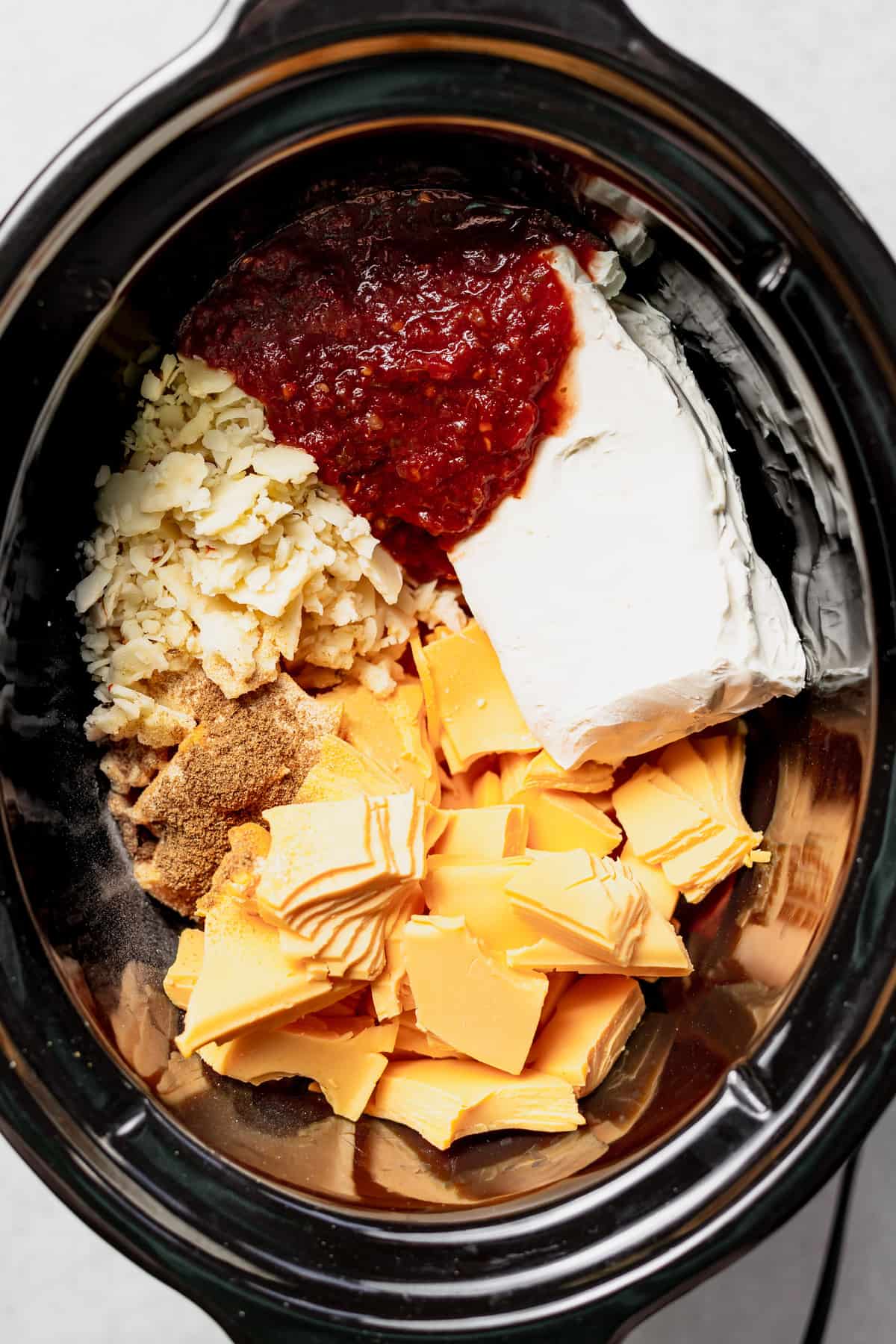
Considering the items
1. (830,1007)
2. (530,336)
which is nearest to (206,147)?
(530,336)

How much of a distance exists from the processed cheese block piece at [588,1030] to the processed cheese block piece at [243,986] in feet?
0.74

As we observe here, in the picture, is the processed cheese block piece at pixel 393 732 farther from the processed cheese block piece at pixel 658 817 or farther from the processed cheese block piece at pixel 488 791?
the processed cheese block piece at pixel 658 817

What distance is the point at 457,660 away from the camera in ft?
3.77

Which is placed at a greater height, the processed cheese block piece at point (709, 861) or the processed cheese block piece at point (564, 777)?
the processed cheese block piece at point (564, 777)

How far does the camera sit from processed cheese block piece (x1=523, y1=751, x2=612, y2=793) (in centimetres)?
113

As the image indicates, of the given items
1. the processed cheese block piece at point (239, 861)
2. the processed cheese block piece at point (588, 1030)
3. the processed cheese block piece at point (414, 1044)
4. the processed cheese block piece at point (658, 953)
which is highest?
the processed cheese block piece at point (239, 861)

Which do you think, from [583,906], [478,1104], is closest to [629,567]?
[583,906]

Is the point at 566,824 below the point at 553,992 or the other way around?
the other way around

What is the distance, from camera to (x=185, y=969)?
111cm

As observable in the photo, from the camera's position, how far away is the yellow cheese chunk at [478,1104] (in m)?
1.03

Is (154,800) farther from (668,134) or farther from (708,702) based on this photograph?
(668,134)

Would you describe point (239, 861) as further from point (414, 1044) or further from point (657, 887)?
point (657, 887)

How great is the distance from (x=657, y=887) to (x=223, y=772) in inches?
18.8

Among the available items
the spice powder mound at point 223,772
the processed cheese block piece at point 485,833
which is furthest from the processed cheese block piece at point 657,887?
the spice powder mound at point 223,772
